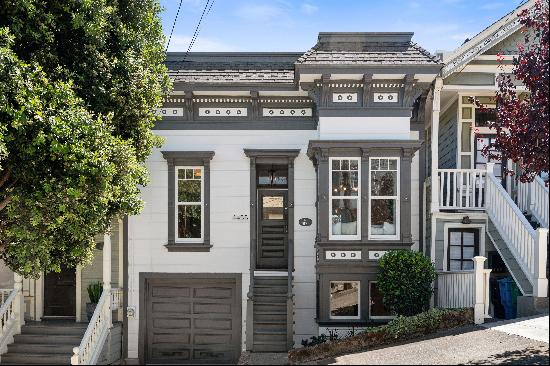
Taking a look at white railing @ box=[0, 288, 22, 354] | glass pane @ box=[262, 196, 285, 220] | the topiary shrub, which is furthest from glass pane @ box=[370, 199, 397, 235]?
white railing @ box=[0, 288, 22, 354]

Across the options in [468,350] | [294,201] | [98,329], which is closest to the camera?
[468,350]

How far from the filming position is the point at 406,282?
1321cm

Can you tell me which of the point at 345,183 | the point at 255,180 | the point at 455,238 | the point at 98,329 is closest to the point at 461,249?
the point at 455,238

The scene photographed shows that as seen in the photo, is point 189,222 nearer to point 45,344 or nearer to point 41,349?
point 45,344

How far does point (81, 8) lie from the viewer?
11117 mm

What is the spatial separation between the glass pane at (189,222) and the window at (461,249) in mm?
6205

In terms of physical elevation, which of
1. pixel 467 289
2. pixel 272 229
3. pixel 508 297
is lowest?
pixel 508 297

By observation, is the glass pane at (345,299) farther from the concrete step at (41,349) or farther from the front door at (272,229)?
the concrete step at (41,349)

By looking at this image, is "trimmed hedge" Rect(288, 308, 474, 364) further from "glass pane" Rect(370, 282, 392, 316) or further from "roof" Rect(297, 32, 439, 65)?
"roof" Rect(297, 32, 439, 65)

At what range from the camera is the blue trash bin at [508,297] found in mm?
13680

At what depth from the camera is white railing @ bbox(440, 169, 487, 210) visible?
14.5 meters

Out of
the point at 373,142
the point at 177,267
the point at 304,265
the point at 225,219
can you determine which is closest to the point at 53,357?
the point at 177,267

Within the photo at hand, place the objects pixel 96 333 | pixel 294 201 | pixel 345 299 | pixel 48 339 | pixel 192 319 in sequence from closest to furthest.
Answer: pixel 96 333 → pixel 48 339 → pixel 345 299 → pixel 294 201 → pixel 192 319

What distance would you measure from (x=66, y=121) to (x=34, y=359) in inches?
256
